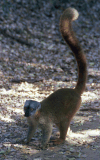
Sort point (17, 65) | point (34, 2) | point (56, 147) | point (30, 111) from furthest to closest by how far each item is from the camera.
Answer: point (34, 2)
point (17, 65)
point (56, 147)
point (30, 111)

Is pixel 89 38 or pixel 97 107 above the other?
pixel 89 38

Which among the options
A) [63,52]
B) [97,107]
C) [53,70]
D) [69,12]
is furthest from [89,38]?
[69,12]

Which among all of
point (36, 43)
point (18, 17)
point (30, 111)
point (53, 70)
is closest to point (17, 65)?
point (53, 70)

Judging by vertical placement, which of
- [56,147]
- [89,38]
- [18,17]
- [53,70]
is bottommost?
[56,147]

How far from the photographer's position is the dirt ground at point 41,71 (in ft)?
13.5

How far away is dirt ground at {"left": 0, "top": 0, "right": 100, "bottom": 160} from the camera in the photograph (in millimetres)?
4117

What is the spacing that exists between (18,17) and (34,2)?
91.7 inches

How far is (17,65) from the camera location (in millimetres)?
9500

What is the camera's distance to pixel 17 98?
22.1 ft

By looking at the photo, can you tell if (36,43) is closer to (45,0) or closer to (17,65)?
(17,65)

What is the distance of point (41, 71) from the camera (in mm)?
9297

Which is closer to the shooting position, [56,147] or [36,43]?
[56,147]

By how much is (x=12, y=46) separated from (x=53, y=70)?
2478mm

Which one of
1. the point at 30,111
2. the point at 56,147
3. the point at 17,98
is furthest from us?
the point at 17,98
